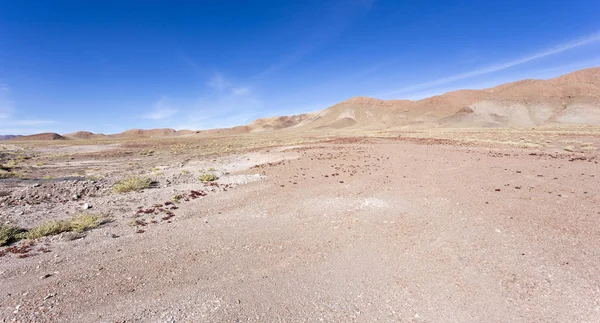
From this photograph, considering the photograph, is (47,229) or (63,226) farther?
(63,226)

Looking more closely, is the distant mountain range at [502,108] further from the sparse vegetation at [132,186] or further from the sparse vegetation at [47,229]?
the sparse vegetation at [47,229]

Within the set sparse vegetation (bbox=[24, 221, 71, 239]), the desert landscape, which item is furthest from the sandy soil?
sparse vegetation (bbox=[24, 221, 71, 239])

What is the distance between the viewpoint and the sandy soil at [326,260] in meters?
4.18

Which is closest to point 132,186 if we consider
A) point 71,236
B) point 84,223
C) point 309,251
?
point 84,223

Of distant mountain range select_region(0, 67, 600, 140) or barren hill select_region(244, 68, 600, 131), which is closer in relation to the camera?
distant mountain range select_region(0, 67, 600, 140)

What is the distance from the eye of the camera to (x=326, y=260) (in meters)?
5.77

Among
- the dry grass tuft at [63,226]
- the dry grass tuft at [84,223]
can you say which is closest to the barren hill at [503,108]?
the dry grass tuft at [84,223]

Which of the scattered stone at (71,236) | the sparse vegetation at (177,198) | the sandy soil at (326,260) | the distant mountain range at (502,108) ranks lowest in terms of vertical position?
the sandy soil at (326,260)

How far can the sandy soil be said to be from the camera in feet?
13.7

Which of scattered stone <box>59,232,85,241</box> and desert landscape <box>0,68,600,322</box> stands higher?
scattered stone <box>59,232,85,241</box>

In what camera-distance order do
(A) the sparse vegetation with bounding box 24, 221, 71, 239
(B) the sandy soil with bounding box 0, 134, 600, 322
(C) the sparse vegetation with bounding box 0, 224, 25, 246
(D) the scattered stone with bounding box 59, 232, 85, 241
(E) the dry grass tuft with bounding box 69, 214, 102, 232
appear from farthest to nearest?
(E) the dry grass tuft with bounding box 69, 214, 102, 232 < (A) the sparse vegetation with bounding box 24, 221, 71, 239 < (D) the scattered stone with bounding box 59, 232, 85, 241 < (C) the sparse vegetation with bounding box 0, 224, 25, 246 < (B) the sandy soil with bounding box 0, 134, 600, 322

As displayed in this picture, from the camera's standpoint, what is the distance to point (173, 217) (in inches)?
350

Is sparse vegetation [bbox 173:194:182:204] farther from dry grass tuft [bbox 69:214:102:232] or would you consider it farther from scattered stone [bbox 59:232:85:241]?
scattered stone [bbox 59:232:85:241]

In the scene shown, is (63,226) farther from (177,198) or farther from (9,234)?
(177,198)
